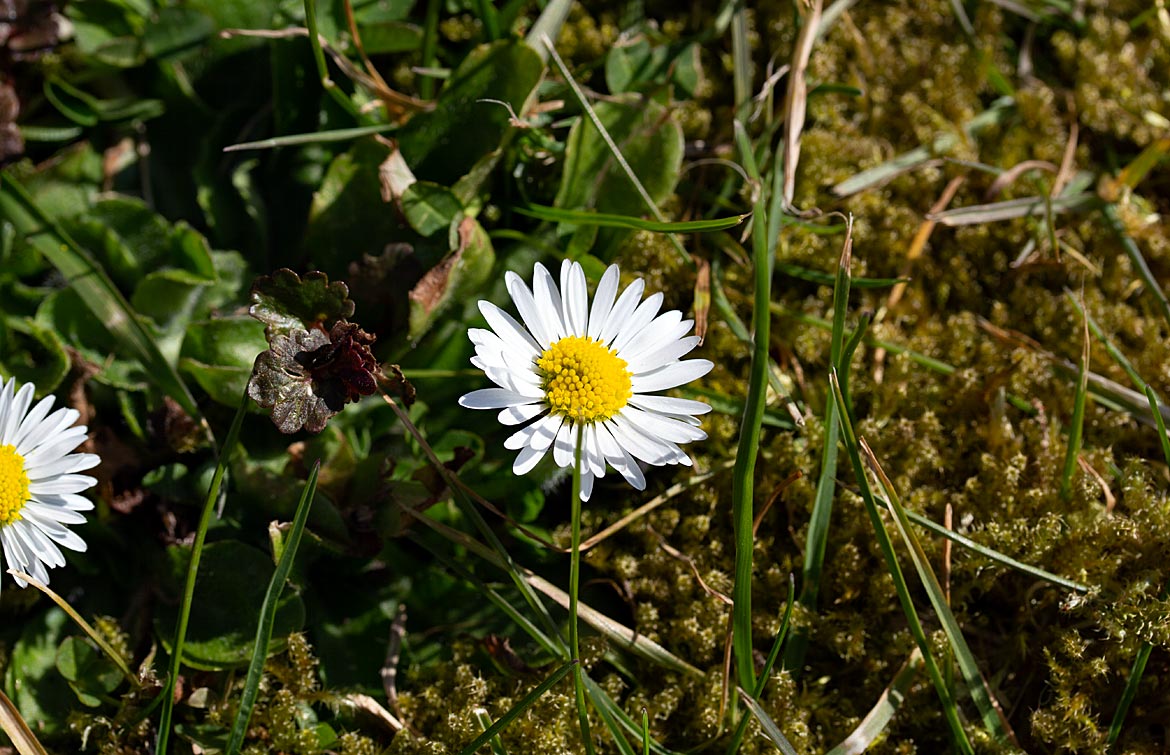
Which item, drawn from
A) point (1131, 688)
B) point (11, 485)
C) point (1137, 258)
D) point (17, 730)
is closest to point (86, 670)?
point (17, 730)

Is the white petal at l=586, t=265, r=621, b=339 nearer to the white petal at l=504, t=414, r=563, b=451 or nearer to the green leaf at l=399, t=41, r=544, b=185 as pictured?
the white petal at l=504, t=414, r=563, b=451

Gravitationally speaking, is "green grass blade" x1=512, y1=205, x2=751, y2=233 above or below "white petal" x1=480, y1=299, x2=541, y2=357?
above

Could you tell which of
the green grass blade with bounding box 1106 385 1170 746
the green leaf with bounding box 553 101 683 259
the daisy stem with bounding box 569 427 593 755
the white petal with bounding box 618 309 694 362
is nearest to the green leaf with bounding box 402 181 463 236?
the green leaf with bounding box 553 101 683 259

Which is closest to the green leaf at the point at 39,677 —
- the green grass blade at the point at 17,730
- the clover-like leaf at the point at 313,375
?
the green grass blade at the point at 17,730

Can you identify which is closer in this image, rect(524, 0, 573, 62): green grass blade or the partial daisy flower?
the partial daisy flower

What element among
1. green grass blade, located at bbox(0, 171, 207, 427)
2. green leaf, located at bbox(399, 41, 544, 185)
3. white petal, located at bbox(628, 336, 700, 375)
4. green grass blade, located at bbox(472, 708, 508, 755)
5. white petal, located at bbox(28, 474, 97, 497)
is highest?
green leaf, located at bbox(399, 41, 544, 185)
